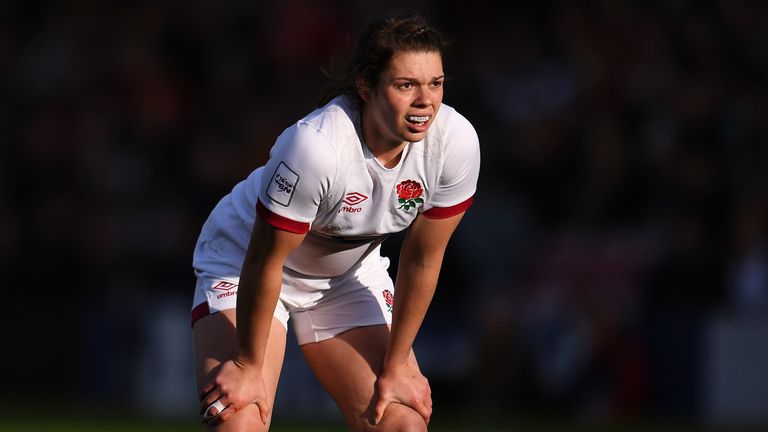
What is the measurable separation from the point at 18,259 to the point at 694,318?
699 cm

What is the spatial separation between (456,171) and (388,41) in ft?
2.19

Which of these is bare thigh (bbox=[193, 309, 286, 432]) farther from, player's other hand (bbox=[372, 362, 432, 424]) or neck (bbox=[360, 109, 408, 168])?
neck (bbox=[360, 109, 408, 168])

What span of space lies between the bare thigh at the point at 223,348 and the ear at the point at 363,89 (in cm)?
107

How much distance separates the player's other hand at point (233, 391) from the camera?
5.22 meters

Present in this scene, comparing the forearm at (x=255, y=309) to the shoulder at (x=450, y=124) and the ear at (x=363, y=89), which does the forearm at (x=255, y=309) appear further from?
the shoulder at (x=450, y=124)

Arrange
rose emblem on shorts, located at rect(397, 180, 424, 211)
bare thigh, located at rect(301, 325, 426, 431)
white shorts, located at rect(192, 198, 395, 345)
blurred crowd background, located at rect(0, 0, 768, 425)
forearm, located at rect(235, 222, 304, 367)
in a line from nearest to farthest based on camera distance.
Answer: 1. forearm, located at rect(235, 222, 304, 367)
2. rose emblem on shorts, located at rect(397, 180, 424, 211)
3. bare thigh, located at rect(301, 325, 426, 431)
4. white shorts, located at rect(192, 198, 395, 345)
5. blurred crowd background, located at rect(0, 0, 768, 425)

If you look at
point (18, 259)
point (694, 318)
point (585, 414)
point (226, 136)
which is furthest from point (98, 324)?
point (694, 318)

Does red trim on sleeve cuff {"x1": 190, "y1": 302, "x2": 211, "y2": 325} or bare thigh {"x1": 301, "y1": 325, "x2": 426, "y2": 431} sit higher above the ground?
red trim on sleeve cuff {"x1": 190, "y1": 302, "x2": 211, "y2": 325}

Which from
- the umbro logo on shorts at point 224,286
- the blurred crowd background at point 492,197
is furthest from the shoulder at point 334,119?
the blurred crowd background at point 492,197

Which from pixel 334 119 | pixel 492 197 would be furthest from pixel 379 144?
pixel 492 197

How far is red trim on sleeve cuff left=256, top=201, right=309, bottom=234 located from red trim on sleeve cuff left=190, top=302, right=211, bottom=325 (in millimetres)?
646

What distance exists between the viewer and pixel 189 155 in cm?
1393

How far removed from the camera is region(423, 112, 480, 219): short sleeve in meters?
5.36

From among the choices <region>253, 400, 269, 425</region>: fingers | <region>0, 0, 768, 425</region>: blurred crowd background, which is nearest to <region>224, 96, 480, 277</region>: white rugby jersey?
<region>253, 400, 269, 425</region>: fingers
